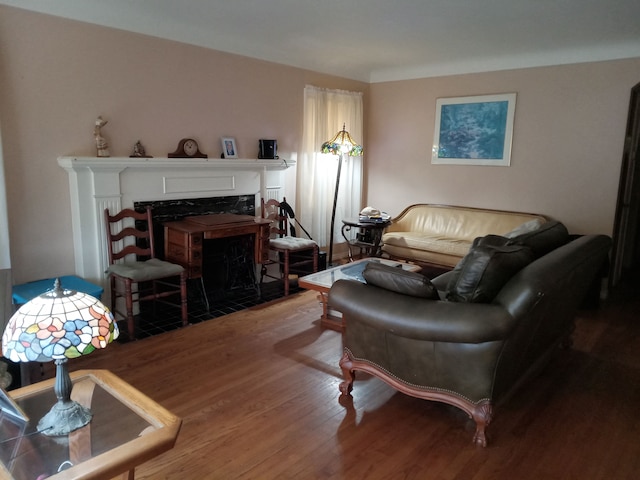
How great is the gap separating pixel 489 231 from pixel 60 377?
4.46 meters

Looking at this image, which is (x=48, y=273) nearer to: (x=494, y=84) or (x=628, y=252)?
(x=494, y=84)

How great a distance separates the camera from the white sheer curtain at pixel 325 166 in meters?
5.25

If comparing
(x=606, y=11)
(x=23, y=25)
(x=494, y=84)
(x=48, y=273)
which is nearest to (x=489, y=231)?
(x=494, y=84)

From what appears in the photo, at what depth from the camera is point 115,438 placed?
1.50 metres

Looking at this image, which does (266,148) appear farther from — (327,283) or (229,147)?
(327,283)

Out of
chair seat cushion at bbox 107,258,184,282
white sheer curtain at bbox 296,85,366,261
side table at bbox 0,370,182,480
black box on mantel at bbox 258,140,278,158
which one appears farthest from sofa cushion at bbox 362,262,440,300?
white sheer curtain at bbox 296,85,366,261

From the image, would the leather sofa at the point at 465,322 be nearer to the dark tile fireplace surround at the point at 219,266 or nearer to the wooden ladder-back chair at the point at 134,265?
the wooden ladder-back chair at the point at 134,265

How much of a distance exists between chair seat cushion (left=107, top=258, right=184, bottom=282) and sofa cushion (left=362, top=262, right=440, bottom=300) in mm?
1740

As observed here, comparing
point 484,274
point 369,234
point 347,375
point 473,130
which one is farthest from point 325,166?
point 484,274

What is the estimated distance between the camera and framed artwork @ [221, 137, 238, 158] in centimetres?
438

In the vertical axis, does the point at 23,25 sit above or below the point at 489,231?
above

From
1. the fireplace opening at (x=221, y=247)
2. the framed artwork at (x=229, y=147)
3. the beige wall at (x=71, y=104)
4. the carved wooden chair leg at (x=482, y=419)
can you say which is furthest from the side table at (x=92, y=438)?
the framed artwork at (x=229, y=147)

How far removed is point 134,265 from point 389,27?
2842 mm

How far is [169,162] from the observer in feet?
12.6
